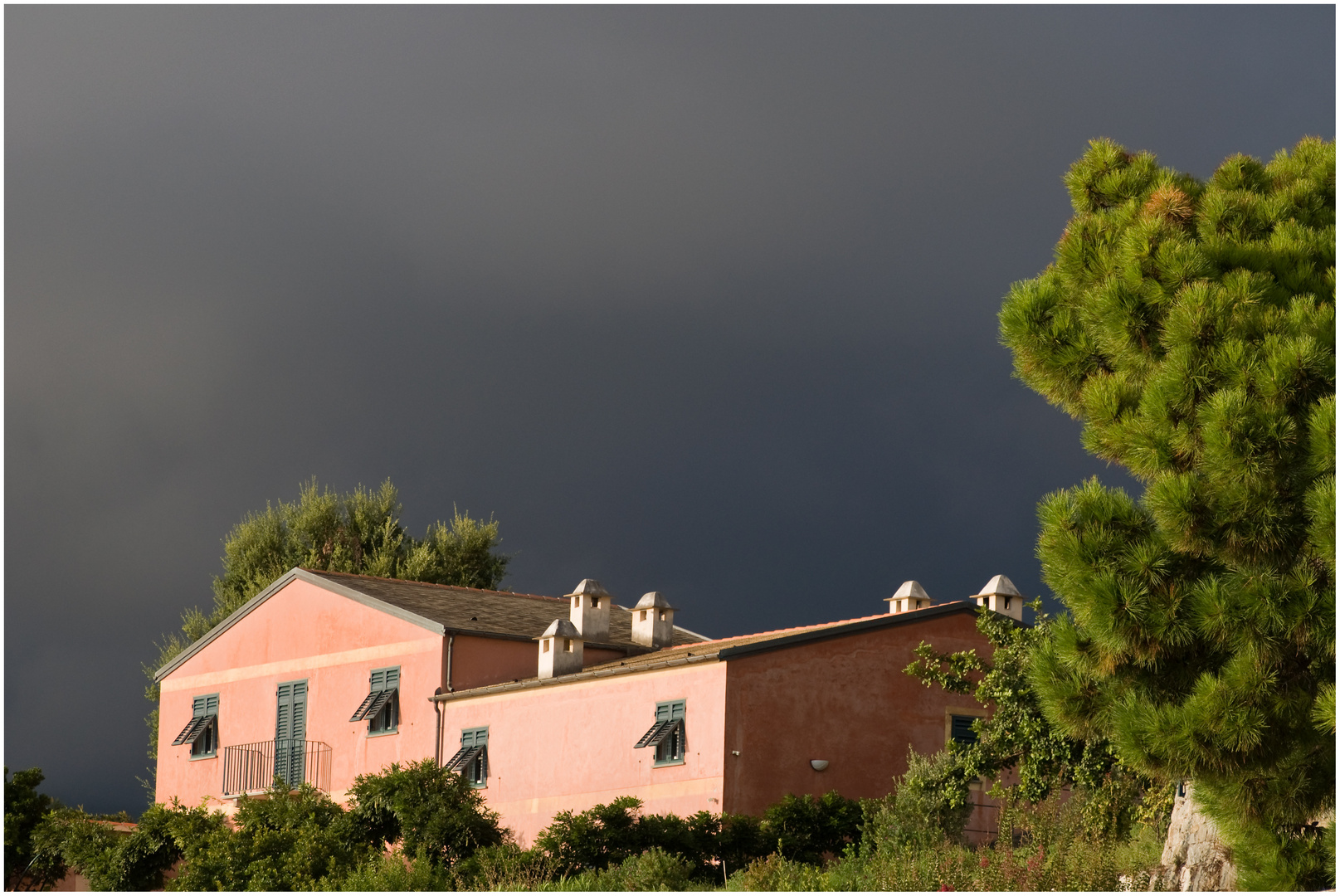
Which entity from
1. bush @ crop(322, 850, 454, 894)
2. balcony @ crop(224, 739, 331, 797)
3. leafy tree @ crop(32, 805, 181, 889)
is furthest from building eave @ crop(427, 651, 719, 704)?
leafy tree @ crop(32, 805, 181, 889)

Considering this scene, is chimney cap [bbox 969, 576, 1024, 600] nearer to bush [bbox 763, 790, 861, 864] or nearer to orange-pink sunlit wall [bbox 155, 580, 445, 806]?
bush [bbox 763, 790, 861, 864]

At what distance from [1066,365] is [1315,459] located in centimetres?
285

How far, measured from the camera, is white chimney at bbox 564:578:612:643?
2811cm

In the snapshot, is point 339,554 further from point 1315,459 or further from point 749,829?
point 1315,459

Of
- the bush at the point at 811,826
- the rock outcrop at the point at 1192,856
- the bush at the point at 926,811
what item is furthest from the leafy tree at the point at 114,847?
the rock outcrop at the point at 1192,856

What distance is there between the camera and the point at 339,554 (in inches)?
1829

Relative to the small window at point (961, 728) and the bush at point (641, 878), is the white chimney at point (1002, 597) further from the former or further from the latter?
the bush at point (641, 878)

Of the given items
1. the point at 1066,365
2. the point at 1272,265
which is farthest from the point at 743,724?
the point at 1272,265

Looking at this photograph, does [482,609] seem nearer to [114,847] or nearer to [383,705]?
[383,705]

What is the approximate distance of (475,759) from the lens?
26.1 m

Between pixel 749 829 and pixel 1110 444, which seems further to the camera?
pixel 749 829

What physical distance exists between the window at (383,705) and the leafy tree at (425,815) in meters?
4.39

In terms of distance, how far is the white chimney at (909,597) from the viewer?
2648 cm

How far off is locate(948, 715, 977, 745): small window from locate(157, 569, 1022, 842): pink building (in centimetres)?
5
